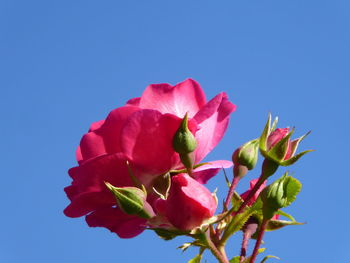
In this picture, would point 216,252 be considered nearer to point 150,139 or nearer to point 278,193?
point 278,193

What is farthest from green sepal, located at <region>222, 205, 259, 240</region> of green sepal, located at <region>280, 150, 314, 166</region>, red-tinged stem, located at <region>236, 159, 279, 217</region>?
green sepal, located at <region>280, 150, 314, 166</region>

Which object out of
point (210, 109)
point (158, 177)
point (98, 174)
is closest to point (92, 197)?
point (98, 174)

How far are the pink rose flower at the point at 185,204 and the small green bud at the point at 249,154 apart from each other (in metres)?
0.31

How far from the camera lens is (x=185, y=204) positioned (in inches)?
58.6

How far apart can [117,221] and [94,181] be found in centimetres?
21

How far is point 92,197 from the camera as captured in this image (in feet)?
5.30

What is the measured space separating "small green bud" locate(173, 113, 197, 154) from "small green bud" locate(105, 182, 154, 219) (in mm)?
173

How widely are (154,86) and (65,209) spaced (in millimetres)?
486

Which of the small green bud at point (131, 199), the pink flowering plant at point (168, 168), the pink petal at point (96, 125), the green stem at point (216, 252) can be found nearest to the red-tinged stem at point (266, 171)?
the pink flowering plant at point (168, 168)

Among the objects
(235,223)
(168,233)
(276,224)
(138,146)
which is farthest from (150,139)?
(276,224)

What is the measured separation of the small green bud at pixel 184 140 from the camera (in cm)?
151

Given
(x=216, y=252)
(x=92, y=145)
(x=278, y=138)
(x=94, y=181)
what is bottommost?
(x=216, y=252)

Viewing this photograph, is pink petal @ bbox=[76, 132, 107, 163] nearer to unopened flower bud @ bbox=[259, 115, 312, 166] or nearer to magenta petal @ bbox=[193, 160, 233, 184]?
magenta petal @ bbox=[193, 160, 233, 184]

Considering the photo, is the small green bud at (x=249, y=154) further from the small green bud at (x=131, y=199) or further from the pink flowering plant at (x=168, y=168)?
the small green bud at (x=131, y=199)
